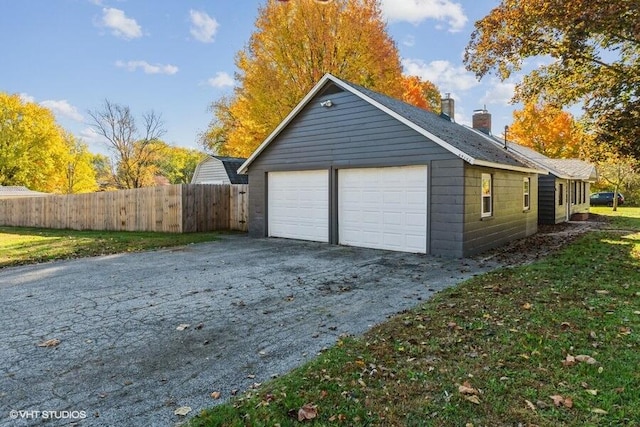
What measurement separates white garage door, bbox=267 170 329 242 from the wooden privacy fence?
2.53m

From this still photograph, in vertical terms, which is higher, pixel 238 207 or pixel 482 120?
pixel 482 120

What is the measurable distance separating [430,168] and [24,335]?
851 centimetres

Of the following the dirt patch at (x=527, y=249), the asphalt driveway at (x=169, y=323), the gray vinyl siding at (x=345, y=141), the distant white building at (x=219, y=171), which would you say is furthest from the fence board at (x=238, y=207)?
the dirt patch at (x=527, y=249)

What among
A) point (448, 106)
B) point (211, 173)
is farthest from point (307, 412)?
point (211, 173)

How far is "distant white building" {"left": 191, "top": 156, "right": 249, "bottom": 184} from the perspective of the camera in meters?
23.7

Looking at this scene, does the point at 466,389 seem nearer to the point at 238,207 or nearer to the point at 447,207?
the point at 447,207

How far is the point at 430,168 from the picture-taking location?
32.3 ft

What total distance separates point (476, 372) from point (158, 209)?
1426 centimetres

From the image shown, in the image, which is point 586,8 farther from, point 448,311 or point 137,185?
point 137,185

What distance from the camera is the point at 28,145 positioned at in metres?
32.8

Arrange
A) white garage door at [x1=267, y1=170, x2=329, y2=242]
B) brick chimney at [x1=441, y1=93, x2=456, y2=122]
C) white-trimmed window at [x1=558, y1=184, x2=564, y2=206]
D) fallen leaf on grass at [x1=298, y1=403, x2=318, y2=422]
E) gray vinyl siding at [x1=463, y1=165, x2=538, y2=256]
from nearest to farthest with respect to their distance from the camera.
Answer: fallen leaf on grass at [x1=298, y1=403, x2=318, y2=422]
gray vinyl siding at [x1=463, y1=165, x2=538, y2=256]
white garage door at [x1=267, y1=170, x2=329, y2=242]
brick chimney at [x1=441, y1=93, x2=456, y2=122]
white-trimmed window at [x1=558, y1=184, x2=564, y2=206]

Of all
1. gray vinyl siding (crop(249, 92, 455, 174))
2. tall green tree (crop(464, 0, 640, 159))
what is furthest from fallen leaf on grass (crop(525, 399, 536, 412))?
tall green tree (crop(464, 0, 640, 159))

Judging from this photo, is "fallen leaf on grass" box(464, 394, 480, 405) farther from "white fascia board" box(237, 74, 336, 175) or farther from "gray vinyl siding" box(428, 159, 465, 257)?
"white fascia board" box(237, 74, 336, 175)

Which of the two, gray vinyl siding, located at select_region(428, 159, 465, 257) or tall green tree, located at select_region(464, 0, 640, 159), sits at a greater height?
tall green tree, located at select_region(464, 0, 640, 159)
